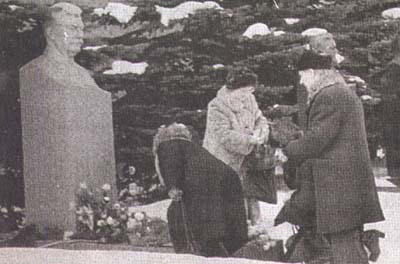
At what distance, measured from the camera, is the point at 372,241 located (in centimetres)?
217

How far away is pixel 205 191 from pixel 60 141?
58cm

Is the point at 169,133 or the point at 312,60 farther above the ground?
the point at 312,60

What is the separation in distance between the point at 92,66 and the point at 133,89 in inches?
7.0

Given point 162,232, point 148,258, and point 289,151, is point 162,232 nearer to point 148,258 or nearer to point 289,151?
point 148,258

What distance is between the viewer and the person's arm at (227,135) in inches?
87.8

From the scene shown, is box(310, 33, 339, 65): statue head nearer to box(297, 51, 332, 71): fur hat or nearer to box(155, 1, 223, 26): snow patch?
box(297, 51, 332, 71): fur hat

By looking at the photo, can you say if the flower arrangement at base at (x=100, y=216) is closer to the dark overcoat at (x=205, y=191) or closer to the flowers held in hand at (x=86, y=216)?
the flowers held in hand at (x=86, y=216)

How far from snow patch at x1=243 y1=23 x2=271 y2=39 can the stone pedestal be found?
56cm

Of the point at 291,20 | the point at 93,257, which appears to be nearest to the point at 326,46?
the point at 291,20

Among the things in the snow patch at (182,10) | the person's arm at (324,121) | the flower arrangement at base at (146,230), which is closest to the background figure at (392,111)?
the person's arm at (324,121)

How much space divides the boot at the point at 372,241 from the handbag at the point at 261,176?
320mm

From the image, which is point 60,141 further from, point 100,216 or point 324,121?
point 324,121

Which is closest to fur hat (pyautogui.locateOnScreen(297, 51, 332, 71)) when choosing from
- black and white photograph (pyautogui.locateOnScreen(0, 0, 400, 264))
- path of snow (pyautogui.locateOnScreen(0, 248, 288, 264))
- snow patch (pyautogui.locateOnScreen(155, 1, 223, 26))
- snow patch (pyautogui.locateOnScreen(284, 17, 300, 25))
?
black and white photograph (pyautogui.locateOnScreen(0, 0, 400, 264))

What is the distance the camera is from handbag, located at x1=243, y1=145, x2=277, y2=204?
222 centimetres
